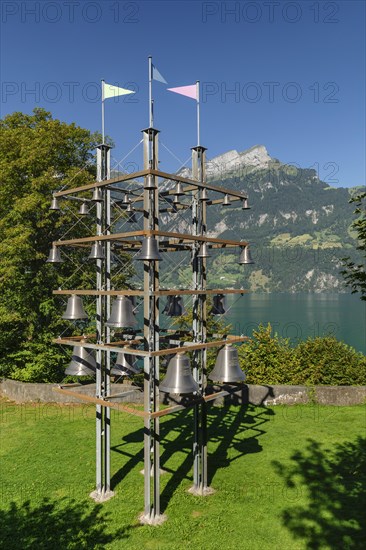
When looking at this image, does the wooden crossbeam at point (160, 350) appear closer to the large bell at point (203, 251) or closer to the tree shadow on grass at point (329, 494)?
the large bell at point (203, 251)

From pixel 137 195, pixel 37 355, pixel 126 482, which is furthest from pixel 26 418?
pixel 137 195

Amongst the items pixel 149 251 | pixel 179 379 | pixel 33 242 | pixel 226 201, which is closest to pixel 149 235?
pixel 149 251

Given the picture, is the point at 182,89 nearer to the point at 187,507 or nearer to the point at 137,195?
the point at 137,195

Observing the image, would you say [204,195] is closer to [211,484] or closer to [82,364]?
[82,364]

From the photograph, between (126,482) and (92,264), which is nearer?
(126,482)

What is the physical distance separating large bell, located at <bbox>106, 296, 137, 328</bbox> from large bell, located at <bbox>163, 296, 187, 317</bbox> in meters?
2.22

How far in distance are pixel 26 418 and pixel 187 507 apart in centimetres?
847

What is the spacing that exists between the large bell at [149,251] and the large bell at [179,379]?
1.87m

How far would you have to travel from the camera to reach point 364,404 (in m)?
14.5

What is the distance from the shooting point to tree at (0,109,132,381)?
18.1 metres

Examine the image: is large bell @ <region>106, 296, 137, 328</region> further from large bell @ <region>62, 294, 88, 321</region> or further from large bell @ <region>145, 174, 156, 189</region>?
large bell @ <region>145, 174, 156, 189</region>

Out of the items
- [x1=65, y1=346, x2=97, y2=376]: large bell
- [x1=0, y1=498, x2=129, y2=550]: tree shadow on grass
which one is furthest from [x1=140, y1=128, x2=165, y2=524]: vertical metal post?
[x1=65, y1=346, x2=97, y2=376]: large bell

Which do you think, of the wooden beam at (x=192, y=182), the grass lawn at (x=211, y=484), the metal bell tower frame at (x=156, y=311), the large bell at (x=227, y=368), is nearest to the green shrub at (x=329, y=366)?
the grass lawn at (x=211, y=484)

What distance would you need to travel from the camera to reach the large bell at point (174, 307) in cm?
997
